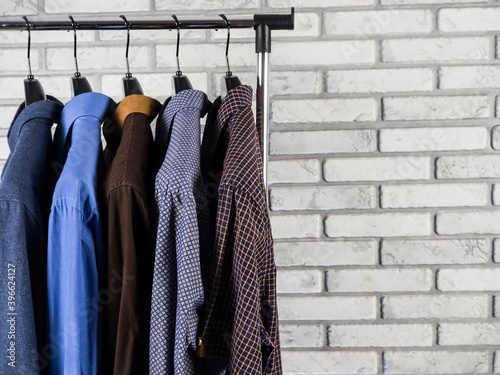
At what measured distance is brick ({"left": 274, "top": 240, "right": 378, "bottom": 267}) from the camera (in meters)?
1.47

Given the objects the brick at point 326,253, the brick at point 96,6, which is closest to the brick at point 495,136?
the brick at point 326,253

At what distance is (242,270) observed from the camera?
0.76 meters

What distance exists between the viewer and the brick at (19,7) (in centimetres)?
141

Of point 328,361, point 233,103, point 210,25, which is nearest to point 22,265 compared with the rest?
point 233,103

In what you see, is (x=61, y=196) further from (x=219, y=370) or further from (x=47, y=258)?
(x=219, y=370)

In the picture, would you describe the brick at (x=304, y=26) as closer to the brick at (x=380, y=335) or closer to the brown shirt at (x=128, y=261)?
the brown shirt at (x=128, y=261)

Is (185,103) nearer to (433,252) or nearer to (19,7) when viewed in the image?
(19,7)

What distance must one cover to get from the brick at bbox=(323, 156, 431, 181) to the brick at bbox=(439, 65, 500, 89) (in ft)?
0.79

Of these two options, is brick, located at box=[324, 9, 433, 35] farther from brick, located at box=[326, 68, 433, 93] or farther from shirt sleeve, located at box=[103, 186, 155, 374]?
shirt sleeve, located at box=[103, 186, 155, 374]

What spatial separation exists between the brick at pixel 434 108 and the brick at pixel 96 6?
779 millimetres

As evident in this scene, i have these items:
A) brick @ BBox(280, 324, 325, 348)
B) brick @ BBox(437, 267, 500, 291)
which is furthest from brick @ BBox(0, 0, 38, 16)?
brick @ BBox(437, 267, 500, 291)

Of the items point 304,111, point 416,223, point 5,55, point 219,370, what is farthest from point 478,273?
point 5,55

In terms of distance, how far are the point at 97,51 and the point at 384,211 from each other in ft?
3.23

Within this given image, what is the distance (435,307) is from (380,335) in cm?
19
